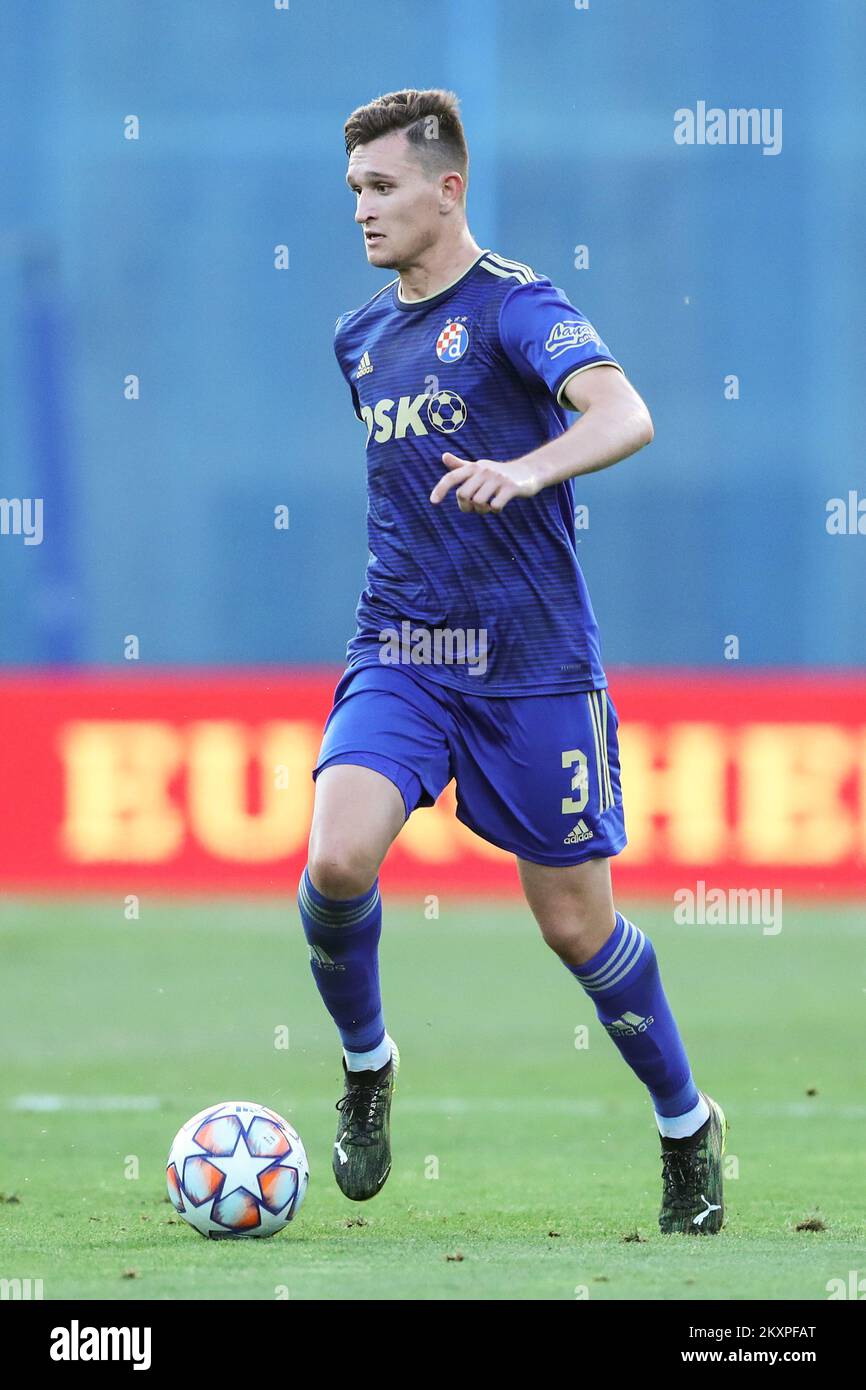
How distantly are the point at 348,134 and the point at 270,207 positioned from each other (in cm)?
1185

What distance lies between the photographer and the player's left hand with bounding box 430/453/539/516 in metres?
4.15

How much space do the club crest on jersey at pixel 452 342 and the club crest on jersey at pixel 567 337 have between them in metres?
0.28

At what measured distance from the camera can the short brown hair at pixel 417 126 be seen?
501cm

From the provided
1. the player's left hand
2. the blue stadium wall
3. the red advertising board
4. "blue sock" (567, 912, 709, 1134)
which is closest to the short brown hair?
the player's left hand

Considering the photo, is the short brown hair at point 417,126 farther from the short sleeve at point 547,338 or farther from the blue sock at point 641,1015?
the blue sock at point 641,1015

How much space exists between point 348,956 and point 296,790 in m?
7.01

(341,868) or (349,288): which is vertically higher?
(349,288)

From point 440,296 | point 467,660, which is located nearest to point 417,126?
point 440,296

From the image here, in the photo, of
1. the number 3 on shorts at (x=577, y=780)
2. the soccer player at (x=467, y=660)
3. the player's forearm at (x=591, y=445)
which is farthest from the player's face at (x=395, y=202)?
the number 3 on shorts at (x=577, y=780)

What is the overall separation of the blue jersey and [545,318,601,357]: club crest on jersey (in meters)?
0.14

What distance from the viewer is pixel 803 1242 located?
473 centimetres

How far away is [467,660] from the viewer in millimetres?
4934

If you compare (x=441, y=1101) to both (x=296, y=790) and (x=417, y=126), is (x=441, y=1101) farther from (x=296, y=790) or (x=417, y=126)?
(x=296, y=790)

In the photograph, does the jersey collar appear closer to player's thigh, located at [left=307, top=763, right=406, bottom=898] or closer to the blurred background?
player's thigh, located at [left=307, top=763, right=406, bottom=898]
